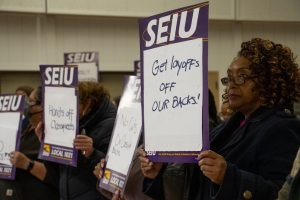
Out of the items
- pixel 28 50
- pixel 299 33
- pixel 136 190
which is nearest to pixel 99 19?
pixel 28 50

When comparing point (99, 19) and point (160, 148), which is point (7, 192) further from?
point (99, 19)

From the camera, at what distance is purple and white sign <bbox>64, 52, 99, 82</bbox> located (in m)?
6.04

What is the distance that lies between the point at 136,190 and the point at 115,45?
6557 mm

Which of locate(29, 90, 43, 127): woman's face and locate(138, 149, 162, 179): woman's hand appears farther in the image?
locate(29, 90, 43, 127): woman's face

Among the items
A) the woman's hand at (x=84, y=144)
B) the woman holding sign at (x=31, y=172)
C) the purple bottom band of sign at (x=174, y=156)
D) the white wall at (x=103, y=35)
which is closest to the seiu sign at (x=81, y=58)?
the white wall at (x=103, y=35)

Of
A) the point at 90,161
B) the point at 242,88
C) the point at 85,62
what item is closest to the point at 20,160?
the point at 90,161

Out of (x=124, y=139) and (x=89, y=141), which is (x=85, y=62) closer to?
(x=89, y=141)

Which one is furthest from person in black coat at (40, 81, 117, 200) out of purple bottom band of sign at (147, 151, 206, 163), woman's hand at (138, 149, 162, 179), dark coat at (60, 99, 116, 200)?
purple bottom band of sign at (147, 151, 206, 163)

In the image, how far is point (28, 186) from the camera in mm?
3182

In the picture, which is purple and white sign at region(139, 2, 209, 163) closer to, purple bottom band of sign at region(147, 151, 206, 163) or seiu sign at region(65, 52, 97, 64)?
purple bottom band of sign at region(147, 151, 206, 163)

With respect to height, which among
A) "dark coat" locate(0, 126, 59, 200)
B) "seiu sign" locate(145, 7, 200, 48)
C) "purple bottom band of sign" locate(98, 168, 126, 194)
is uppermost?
"seiu sign" locate(145, 7, 200, 48)

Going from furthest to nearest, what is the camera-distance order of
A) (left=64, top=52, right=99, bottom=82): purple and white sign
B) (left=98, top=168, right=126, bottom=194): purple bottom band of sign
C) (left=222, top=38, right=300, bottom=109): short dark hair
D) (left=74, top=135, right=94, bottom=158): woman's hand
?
1. (left=64, top=52, right=99, bottom=82): purple and white sign
2. (left=74, top=135, right=94, bottom=158): woman's hand
3. (left=98, top=168, right=126, bottom=194): purple bottom band of sign
4. (left=222, top=38, right=300, bottom=109): short dark hair

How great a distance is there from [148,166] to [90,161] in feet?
3.02

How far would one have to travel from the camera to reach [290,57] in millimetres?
1713
